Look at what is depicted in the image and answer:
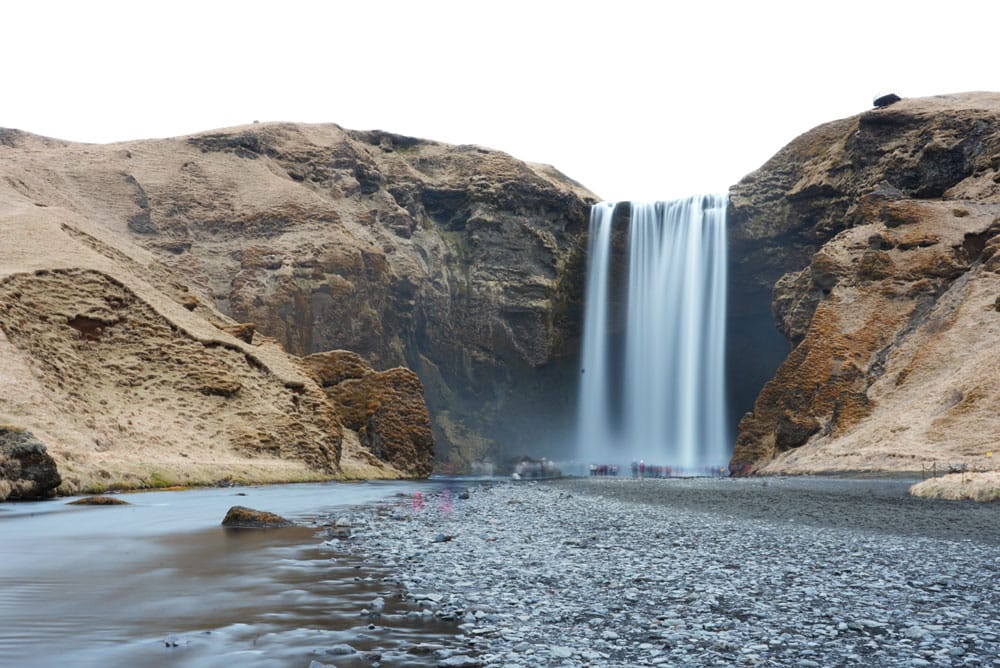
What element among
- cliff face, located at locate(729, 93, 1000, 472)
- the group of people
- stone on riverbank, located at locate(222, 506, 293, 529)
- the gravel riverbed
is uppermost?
cliff face, located at locate(729, 93, 1000, 472)

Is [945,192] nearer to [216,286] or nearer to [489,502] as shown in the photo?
[489,502]

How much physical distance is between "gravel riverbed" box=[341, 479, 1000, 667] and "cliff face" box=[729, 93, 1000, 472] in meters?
28.0

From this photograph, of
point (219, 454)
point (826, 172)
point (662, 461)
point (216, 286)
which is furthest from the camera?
point (662, 461)

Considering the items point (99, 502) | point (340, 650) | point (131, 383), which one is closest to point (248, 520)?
point (99, 502)

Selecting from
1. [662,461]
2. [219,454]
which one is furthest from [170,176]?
[662,461]

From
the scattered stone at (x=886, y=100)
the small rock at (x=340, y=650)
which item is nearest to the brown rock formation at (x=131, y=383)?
the small rock at (x=340, y=650)

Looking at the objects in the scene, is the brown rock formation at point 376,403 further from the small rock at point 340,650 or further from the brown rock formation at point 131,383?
the small rock at point 340,650

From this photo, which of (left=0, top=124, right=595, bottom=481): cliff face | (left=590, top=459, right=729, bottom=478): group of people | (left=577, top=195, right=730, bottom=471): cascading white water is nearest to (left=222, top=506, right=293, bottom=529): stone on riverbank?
(left=0, top=124, right=595, bottom=481): cliff face

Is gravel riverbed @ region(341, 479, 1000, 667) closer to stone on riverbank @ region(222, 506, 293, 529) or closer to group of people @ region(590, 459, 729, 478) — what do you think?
stone on riverbank @ region(222, 506, 293, 529)

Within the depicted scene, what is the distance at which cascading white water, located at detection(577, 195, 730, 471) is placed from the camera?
3076 inches

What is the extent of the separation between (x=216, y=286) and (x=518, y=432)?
38.1 metres

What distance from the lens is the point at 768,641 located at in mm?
6418

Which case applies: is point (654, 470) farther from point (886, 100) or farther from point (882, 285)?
point (886, 100)

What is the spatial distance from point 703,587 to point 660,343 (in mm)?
72488
